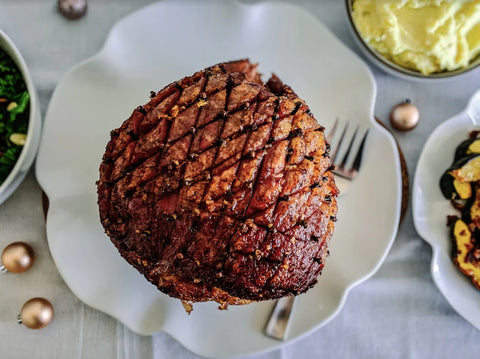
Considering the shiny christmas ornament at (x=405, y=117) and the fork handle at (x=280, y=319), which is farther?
the shiny christmas ornament at (x=405, y=117)

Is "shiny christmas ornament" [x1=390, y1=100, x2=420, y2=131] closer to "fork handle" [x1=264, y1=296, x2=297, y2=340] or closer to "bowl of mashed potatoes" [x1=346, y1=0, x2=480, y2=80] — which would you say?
"bowl of mashed potatoes" [x1=346, y1=0, x2=480, y2=80]

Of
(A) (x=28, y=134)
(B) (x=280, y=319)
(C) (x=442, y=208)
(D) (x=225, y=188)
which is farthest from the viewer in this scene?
(C) (x=442, y=208)

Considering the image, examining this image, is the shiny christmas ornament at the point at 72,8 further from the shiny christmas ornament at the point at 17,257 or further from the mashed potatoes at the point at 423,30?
the mashed potatoes at the point at 423,30

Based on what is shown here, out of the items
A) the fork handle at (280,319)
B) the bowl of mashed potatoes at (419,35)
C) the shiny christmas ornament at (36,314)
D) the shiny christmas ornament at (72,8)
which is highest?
the bowl of mashed potatoes at (419,35)

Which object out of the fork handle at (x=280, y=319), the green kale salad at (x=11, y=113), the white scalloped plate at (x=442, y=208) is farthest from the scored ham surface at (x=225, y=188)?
the white scalloped plate at (x=442, y=208)

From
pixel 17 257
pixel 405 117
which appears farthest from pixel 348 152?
pixel 17 257

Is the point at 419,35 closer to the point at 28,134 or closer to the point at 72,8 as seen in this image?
the point at 72,8
